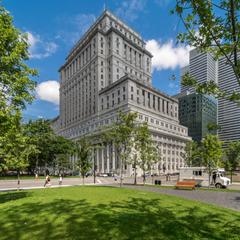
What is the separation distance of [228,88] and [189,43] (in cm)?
214

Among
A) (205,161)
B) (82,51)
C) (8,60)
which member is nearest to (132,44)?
(82,51)

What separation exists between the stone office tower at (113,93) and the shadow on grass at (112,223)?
94.3 metres

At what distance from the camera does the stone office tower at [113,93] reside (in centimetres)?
12344

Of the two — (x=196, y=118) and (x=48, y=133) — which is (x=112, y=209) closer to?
(x=48, y=133)

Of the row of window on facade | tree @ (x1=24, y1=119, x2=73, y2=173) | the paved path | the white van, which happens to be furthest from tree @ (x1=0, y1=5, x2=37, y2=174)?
the row of window on facade

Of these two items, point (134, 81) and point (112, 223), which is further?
point (134, 81)

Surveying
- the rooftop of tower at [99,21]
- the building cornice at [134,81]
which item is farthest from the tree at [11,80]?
the rooftop of tower at [99,21]

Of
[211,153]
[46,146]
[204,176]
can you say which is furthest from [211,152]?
[46,146]

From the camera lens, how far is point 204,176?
1789 inches

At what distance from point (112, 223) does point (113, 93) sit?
120955 millimetres

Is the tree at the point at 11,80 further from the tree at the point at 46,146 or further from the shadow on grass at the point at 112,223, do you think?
the tree at the point at 46,146

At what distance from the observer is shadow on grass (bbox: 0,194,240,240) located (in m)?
9.34

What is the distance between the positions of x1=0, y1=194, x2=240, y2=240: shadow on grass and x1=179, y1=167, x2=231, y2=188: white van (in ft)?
89.2

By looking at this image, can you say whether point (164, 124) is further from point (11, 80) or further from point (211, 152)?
point (11, 80)
